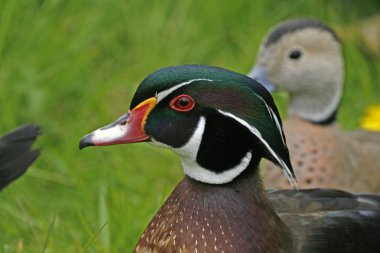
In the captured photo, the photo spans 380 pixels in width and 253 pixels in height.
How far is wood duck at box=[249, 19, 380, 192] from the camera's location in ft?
10.2

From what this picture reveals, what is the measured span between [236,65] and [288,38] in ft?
2.78

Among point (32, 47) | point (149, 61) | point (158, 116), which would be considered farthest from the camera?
point (149, 61)

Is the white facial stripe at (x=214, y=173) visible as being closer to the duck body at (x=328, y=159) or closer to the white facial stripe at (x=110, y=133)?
the white facial stripe at (x=110, y=133)

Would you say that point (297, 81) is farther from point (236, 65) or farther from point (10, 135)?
point (10, 135)

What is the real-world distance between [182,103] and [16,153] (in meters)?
1.00

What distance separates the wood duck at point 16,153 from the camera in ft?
9.00

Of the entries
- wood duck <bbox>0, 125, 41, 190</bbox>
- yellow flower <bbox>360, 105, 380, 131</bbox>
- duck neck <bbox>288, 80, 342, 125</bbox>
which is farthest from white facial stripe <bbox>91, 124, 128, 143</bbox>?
yellow flower <bbox>360, 105, 380, 131</bbox>

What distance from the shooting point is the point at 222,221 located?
6.73 ft

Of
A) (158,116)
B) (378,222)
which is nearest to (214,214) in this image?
(158,116)

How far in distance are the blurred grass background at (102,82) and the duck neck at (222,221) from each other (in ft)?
1.72

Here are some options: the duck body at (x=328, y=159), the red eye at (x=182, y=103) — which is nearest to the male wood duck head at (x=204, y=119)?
the red eye at (x=182, y=103)

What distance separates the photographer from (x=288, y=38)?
3174mm

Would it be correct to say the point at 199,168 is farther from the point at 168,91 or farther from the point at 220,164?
the point at 168,91

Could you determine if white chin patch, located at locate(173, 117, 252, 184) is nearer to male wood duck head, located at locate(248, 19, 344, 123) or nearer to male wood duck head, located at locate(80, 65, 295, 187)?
male wood duck head, located at locate(80, 65, 295, 187)
